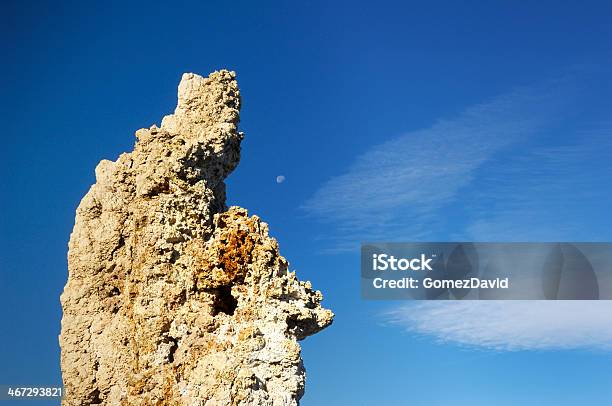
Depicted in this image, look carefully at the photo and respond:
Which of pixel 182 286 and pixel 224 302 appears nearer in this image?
pixel 182 286

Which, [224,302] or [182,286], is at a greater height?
[182,286]

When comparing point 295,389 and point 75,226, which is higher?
point 75,226

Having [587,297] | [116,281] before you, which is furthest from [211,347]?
[587,297]

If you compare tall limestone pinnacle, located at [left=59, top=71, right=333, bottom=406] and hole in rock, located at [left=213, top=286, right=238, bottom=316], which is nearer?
tall limestone pinnacle, located at [left=59, top=71, right=333, bottom=406]

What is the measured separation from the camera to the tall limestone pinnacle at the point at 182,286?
1002 cm

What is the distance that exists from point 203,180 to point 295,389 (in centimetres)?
358

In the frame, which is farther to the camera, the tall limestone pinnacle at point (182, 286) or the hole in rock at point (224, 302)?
the hole in rock at point (224, 302)

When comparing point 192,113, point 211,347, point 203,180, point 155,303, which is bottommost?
point 211,347

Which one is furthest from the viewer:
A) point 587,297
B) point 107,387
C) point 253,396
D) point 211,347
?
point 587,297

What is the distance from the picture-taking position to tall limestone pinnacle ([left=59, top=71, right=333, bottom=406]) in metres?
10.0

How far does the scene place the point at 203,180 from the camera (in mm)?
11867

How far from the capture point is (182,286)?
11008 millimetres

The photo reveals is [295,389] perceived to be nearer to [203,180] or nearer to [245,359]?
[245,359]

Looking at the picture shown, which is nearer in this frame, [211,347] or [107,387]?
[211,347]
